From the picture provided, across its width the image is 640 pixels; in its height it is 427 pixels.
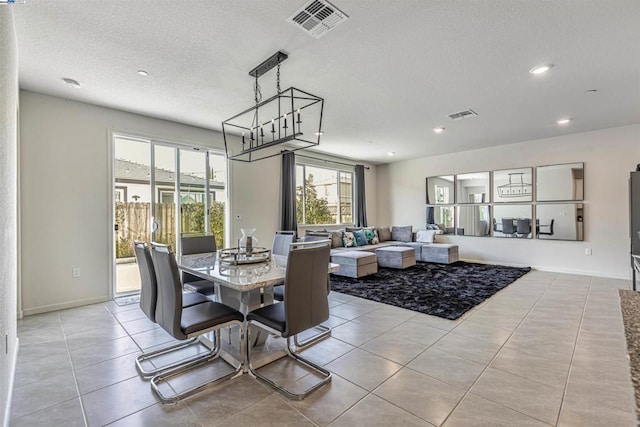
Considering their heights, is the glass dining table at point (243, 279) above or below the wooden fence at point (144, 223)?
below

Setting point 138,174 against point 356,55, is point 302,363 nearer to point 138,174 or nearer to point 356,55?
point 356,55

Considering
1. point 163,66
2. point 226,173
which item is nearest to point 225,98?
point 163,66

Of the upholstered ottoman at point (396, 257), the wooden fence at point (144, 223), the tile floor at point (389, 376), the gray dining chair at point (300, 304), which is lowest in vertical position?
the tile floor at point (389, 376)

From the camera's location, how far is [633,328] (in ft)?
9.39

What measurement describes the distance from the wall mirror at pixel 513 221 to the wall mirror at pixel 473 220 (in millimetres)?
164

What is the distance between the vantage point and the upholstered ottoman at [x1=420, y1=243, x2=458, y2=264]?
20.7 ft

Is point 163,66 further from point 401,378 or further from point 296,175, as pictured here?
point 296,175

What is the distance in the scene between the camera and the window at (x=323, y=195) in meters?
6.84

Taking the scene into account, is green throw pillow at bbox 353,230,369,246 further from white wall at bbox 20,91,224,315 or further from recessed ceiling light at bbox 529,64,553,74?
white wall at bbox 20,91,224,315

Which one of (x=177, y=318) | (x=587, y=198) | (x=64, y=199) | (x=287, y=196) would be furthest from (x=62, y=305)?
(x=587, y=198)

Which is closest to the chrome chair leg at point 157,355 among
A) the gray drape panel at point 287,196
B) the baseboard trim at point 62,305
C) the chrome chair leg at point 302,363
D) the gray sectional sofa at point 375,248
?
the chrome chair leg at point 302,363

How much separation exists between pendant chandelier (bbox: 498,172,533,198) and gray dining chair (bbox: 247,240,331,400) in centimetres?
574

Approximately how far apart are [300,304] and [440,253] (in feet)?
17.1

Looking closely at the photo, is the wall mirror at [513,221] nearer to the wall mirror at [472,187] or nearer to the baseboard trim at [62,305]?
the wall mirror at [472,187]
